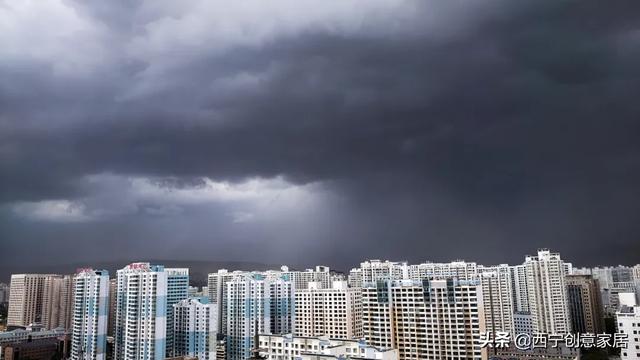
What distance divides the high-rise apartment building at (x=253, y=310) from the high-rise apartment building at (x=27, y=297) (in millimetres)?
8801

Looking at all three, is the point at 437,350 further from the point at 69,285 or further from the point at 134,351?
the point at 69,285

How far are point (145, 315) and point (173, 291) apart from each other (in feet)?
4.46

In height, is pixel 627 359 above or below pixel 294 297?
below

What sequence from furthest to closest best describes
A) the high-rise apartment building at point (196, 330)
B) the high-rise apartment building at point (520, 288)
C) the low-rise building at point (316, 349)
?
the high-rise apartment building at point (520, 288), the high-rise apartment building at point (196, 330), the low-rise building at point (316, 349)

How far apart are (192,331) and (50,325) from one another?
27.8ft

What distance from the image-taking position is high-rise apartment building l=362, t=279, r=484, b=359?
822 cm

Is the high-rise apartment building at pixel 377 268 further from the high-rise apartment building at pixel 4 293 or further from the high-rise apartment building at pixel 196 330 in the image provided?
the high-rise apartment building at pixel 4 293

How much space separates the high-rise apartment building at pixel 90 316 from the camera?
1174 cm

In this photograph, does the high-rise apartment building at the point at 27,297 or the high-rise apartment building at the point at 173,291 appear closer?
the high-rise apartment building at the point at 173,291

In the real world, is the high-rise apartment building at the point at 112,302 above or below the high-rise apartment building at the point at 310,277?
below

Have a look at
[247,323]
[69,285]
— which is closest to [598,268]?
[247,323]

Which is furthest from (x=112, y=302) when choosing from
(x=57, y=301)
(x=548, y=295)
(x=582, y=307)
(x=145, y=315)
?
(x=582, y=307)

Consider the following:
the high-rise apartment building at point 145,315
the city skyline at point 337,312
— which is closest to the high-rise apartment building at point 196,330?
the city skyline at point 337,312

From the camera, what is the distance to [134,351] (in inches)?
418
